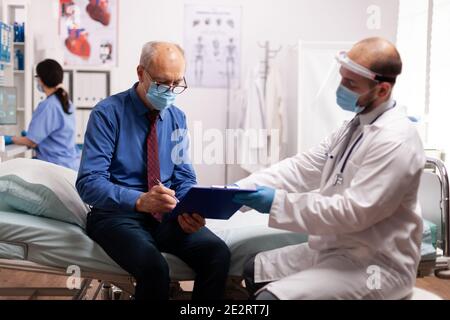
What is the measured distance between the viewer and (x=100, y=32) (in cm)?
481

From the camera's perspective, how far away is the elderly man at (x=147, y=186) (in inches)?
67.1

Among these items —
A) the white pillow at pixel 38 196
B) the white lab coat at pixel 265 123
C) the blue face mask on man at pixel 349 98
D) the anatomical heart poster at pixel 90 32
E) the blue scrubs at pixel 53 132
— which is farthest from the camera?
the anatomical heart poster at pixel 90 32

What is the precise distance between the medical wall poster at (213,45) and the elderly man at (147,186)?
2.89 m

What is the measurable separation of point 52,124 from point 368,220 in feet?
8.61

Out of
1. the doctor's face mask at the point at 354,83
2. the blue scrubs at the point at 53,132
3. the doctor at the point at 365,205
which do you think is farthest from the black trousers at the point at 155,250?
the blue scrubs at the point at 53,132

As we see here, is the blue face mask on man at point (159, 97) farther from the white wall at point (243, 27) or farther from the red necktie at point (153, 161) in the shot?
the white wall at point (243, 27)

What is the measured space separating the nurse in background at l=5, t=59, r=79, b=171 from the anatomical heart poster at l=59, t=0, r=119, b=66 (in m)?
1.13

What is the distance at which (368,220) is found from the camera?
Result: 1440mm

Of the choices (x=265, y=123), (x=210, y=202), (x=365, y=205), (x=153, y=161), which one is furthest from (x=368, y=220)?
(x=265, y=123)

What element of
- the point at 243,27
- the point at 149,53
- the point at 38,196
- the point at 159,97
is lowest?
the point at 38,196

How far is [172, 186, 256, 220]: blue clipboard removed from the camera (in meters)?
1.49

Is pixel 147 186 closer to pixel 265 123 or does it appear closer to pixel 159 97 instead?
pixel 159 97

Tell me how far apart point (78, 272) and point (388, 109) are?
1.04 metres
